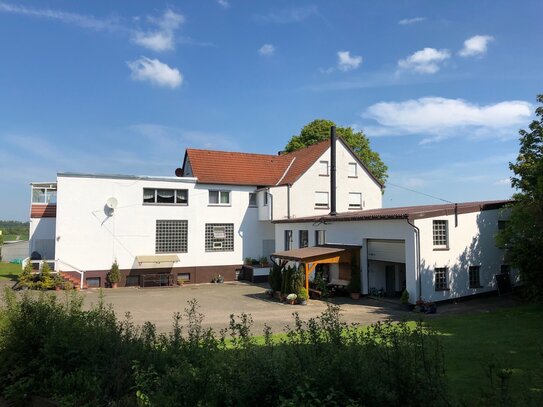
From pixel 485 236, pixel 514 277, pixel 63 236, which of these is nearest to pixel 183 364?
pixel 485 236

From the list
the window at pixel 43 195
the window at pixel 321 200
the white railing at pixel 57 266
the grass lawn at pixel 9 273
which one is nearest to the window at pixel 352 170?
the window at pixel 321 200

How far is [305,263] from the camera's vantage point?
21875mm

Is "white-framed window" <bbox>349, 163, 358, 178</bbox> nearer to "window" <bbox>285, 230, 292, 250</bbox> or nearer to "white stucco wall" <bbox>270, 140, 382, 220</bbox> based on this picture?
"white stucco wall" <bbox>270, 140, 382, 220</bbox>

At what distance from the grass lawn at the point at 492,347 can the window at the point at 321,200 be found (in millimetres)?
17269

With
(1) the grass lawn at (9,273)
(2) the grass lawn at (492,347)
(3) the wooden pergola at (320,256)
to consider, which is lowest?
(1) the grass lawn at (9,273)

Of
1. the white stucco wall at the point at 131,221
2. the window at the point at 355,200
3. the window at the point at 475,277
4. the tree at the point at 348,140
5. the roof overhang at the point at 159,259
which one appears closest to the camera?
the window at the point at 475,277

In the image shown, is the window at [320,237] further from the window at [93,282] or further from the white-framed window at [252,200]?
the window at [93,282]

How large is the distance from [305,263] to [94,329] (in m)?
15.6

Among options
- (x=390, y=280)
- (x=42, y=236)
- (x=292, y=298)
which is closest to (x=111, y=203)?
(x=42, y=236)

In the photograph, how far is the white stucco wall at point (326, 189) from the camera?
31.5 meters

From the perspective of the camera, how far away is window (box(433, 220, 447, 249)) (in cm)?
1939

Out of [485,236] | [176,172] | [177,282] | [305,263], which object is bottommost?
[177,282]

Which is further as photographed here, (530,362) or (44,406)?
(530,362)

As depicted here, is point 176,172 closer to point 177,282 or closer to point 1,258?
point 177,282
